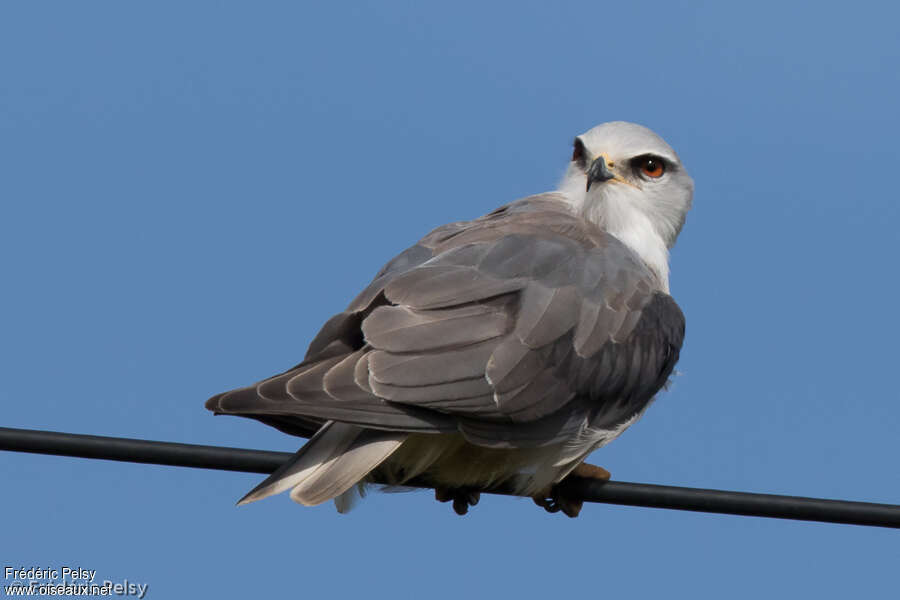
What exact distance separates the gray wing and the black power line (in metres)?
0.37

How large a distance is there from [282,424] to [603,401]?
5.65 feet

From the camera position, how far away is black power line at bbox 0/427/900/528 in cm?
514

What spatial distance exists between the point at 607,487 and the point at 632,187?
3.05 m

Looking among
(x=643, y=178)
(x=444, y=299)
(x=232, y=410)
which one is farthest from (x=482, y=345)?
(x=643, y=178)

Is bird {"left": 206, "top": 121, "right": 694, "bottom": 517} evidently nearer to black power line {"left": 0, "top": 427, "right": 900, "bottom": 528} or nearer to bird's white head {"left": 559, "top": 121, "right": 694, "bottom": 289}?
bird's white head {"left": 559, "top": 121, "right": 694, "bottom": 289}

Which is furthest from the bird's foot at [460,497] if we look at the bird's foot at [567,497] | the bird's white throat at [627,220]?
the bird's white throat at [627,220]

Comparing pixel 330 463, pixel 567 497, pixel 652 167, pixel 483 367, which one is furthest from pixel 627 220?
pixel 330 463

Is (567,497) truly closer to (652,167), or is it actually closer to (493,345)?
(493,345)

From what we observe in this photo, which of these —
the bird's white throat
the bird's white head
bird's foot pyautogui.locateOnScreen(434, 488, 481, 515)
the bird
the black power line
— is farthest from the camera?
the bird's white head

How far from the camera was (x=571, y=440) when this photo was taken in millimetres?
6957

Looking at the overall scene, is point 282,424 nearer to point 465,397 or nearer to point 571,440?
point 465,397

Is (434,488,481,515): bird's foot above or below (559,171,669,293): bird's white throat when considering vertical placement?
below

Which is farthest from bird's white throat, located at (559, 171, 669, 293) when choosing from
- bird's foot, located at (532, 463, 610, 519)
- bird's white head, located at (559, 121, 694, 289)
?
bird's foot, located at (532, 463, 610, 519)

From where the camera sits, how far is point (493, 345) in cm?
649
